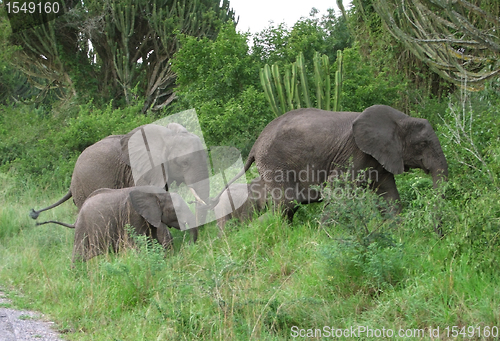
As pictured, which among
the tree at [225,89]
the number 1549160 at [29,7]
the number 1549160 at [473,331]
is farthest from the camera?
the number 1549160 at [29,7]

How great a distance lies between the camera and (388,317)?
4641 millimetres

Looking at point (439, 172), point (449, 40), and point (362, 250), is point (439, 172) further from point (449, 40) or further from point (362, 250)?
point (362, 250)

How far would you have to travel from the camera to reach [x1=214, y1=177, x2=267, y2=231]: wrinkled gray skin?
8.19 m

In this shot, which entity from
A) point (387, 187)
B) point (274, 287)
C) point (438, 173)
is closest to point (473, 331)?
point (274, 287)

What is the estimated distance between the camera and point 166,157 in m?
8.66

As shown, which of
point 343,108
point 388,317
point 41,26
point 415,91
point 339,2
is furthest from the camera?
point 41,26

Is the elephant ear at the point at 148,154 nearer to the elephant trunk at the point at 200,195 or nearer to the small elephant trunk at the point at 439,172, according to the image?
the elephant trunk at the point at 200,195

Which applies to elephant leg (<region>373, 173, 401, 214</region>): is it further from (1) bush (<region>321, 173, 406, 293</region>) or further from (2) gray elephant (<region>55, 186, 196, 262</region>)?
(2) gray elephant (<region>55, 186, 196, 262</region>)

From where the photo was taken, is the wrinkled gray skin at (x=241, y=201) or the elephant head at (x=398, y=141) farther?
the wrinkled gray skin at (x=241, y=201)

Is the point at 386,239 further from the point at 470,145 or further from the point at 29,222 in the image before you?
the point at 29,222

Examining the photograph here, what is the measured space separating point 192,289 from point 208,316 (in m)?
0.61

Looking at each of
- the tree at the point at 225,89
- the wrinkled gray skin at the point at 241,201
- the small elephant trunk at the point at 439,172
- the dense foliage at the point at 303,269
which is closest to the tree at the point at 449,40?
the dense foliage at the point at 303,269

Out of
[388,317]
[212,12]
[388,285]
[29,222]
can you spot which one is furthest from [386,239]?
[212,12]

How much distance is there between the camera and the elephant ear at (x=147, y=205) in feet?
23.4
